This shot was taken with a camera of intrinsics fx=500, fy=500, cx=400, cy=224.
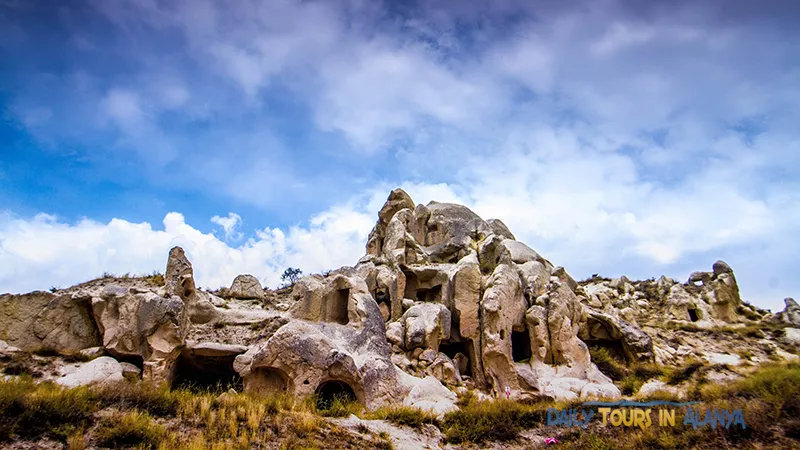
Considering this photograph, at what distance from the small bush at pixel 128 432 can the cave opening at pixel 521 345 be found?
15113 millimetres

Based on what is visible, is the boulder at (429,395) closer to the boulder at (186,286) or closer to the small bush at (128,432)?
the small bush at (128,432)

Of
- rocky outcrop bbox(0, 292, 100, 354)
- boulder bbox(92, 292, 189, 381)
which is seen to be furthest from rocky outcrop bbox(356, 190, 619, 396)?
rocky outcrop bbox(0, 292, 100, 354)

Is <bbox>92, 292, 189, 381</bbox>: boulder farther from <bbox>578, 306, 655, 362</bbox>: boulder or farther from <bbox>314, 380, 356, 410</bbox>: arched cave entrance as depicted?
<bbox>578, 306, 655, 362</bbox>: boulder

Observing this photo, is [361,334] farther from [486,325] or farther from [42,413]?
[42,413]

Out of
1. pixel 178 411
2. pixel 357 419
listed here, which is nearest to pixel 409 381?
pixel 357 419

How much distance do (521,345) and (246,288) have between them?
1449cm

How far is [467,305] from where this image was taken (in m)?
21.2

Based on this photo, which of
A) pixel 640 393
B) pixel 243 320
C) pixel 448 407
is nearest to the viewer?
pixel 448 407

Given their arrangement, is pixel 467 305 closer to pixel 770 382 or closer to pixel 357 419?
pixel 357 419

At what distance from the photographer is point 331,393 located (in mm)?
16500

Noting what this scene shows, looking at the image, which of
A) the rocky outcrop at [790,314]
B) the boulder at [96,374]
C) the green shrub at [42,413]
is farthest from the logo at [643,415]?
the rocky outcrop at [790,314]

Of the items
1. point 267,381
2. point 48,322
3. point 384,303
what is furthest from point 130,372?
point 384,303

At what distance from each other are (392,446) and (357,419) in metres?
1.79

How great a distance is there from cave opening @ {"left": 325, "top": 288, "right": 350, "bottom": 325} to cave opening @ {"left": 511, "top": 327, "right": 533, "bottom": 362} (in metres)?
7.51
